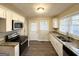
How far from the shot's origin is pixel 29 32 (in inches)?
355

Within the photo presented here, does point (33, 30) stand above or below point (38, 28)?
below

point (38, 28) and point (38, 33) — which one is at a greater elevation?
point (38, 28)

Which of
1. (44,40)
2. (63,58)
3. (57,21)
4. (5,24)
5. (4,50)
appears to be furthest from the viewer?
(44,40)

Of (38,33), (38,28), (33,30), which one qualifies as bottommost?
(38,33)

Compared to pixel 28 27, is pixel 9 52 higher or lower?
lower

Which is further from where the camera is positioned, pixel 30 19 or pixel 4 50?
pixel 30 19

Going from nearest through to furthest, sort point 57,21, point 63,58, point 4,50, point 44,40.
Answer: point 63,58
point 4,50
point 57,21
point 44,40

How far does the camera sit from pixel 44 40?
29.3 feet

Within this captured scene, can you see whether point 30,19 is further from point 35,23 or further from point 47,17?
point 47,17

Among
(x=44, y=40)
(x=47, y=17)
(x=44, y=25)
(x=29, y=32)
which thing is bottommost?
(x=44, y=40)

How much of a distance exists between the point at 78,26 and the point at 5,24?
2.53 m

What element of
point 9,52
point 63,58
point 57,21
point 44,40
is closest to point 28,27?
point 44,40

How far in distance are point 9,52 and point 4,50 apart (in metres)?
0.14

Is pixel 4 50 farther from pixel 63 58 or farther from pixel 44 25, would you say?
pixel 44 25
